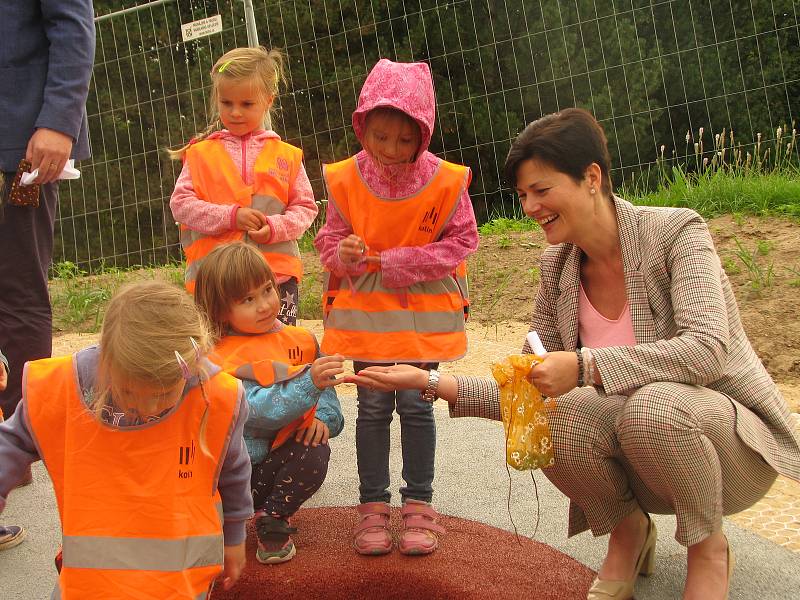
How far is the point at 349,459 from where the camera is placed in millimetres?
4070

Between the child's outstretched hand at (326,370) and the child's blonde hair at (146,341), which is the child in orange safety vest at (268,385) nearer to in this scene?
the child's outstretched hand at (326,370)

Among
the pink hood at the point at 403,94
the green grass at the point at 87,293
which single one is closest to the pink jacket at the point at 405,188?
the pink hood at the point at 403,94

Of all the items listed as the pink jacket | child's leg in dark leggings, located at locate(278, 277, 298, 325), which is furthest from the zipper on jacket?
the pink jacket

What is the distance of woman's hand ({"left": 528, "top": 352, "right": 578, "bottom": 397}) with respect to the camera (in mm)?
2570

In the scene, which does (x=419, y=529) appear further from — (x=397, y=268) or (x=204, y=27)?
(x=204, y=27)

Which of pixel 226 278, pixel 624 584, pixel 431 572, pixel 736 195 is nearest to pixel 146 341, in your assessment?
pixel 226 278

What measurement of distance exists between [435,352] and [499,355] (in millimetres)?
2458

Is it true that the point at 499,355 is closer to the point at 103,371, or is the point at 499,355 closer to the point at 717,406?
the point at 717,406

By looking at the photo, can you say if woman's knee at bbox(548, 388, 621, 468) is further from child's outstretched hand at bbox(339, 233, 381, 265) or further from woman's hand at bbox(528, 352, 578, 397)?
child's outstretched hand at bbox(339, 233, 381, 265)

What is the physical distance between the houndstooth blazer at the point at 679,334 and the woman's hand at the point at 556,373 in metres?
0.07

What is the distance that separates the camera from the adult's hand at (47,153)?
10.9 feet

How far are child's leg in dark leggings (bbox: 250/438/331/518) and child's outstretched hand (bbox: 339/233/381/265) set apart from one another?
2.02ft

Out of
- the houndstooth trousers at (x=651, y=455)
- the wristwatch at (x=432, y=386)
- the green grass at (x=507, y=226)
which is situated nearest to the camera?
the houndstooth trousers at (x=651, y=455)

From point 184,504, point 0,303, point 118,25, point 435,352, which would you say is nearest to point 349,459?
point 435,352
